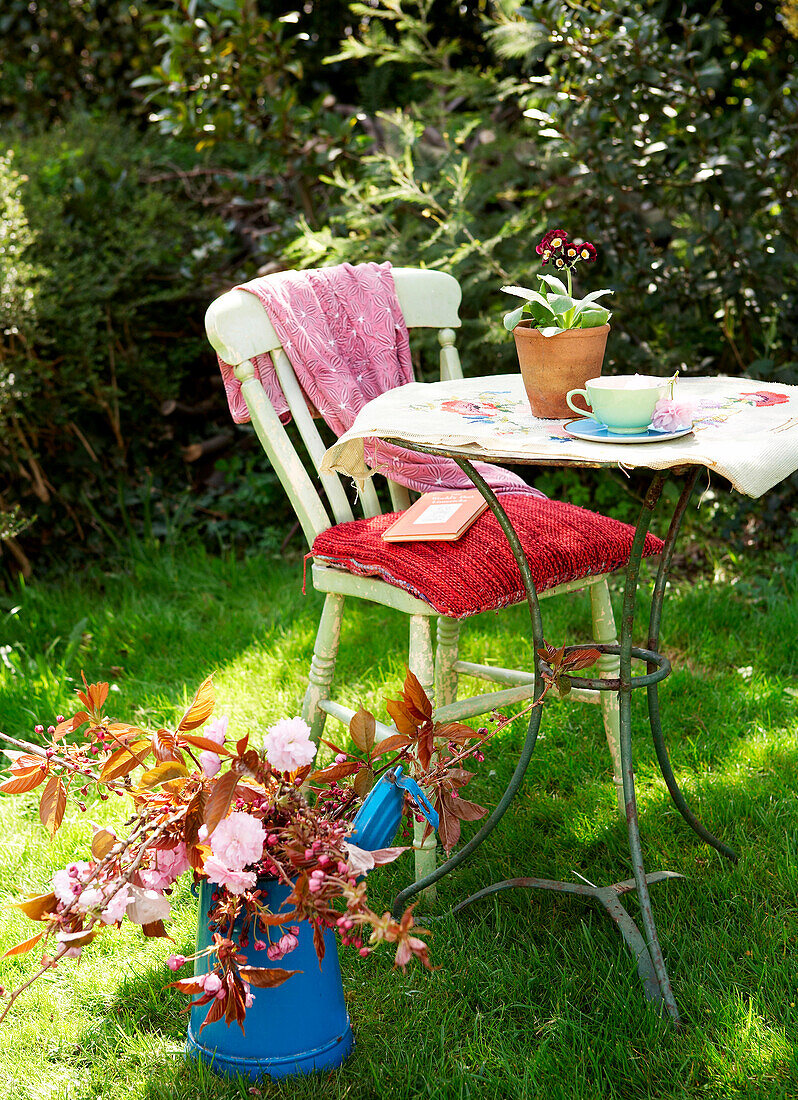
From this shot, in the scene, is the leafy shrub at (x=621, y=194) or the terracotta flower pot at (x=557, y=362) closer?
the terracotta flower pot at (x=557, y=362)

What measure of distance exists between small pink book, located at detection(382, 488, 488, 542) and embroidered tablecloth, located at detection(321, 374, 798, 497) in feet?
0.41

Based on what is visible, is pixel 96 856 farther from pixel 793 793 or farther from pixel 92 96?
pixel 92 96

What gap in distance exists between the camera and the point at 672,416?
4.50ft

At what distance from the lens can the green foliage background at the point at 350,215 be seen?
9.86 feet

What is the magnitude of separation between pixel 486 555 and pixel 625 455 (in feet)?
1.60

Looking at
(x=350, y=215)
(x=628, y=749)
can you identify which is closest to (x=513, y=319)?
(x=628, y=749)

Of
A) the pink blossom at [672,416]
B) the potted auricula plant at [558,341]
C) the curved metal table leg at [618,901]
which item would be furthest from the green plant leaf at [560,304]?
the curved metal table leg at [618,901]

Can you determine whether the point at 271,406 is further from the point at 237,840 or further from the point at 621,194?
the point at 621,194

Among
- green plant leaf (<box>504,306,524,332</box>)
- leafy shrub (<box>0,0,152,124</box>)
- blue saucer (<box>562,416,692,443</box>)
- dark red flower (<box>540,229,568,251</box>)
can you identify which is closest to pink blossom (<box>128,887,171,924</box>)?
blue saucer (<box>562,416,692,443</box>)

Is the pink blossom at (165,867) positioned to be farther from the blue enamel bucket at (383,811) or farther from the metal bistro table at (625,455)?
the metal bistro table at (625,455)

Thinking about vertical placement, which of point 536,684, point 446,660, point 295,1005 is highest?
point 536,684

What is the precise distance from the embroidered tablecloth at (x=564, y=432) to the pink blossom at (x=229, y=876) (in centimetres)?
61

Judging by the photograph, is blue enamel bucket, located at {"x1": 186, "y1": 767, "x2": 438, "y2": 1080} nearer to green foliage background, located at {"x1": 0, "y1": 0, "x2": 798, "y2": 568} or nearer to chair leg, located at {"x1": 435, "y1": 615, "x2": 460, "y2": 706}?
chair leg, located at {"x1": 435, "y1": 615, "x2": 460, "y2": 706}

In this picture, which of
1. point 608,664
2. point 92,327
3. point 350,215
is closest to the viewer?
point 608,664
